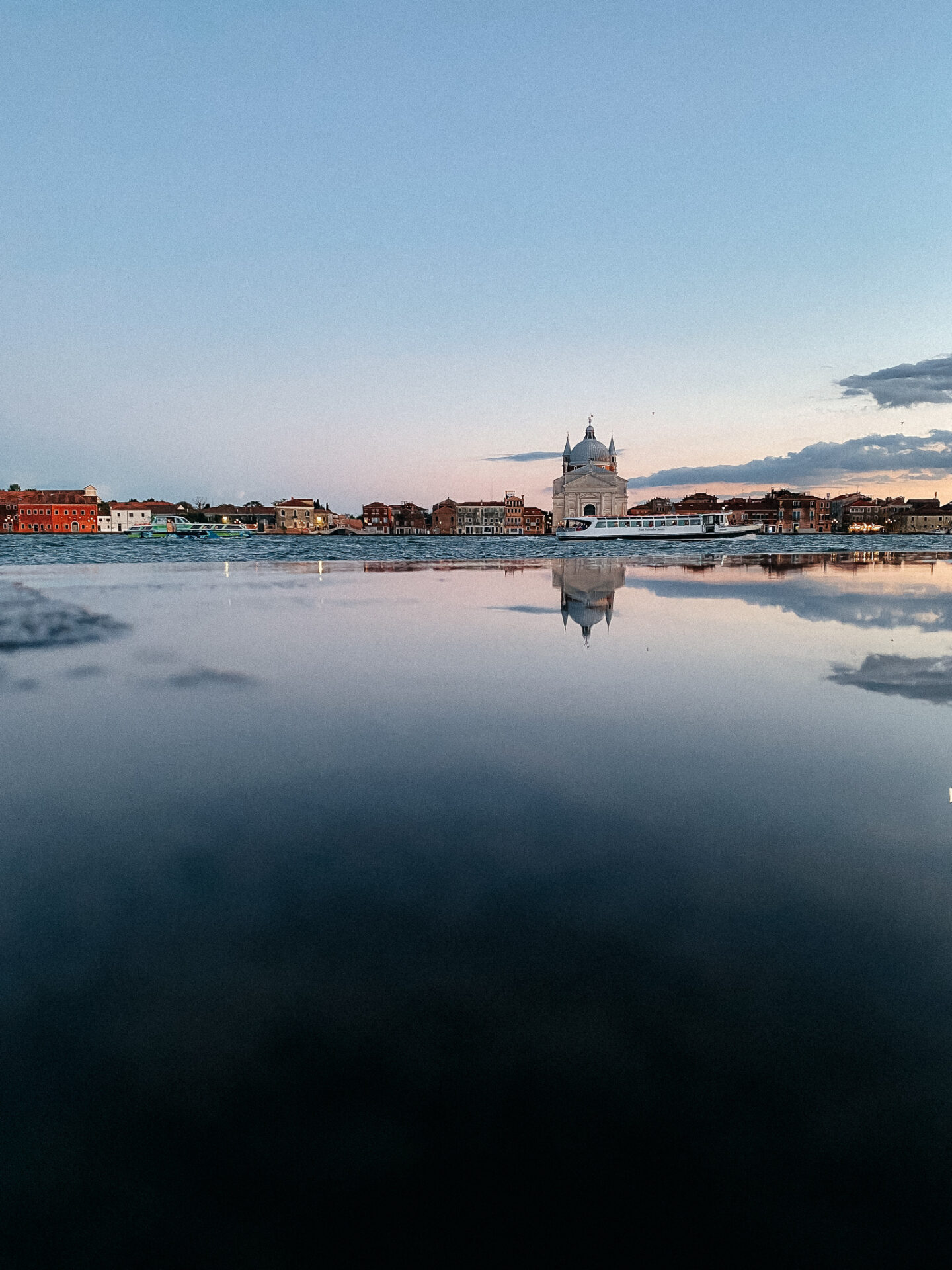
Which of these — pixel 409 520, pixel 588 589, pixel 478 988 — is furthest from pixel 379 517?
pixel 478 988

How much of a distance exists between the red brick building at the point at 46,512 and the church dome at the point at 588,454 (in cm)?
9783

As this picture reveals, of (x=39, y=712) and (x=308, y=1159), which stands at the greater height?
(x=39, y=712)

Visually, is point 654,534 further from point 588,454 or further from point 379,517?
point 379,517

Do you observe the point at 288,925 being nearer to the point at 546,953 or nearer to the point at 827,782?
the point at 546,953

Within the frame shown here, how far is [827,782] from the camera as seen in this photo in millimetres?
4145

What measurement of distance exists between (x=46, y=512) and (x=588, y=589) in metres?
142

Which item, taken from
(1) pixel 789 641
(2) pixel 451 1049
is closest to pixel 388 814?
(2) pixel 451 1049

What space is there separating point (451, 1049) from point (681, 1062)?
70 cm

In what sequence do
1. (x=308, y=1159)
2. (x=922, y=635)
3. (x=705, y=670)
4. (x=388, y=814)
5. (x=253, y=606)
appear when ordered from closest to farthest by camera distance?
1. (x=308, y=1159)
2. (x=388, y=814)
3. (x=705, y=670)
4. (x=922, y=635)
5. (x=253, y=606)

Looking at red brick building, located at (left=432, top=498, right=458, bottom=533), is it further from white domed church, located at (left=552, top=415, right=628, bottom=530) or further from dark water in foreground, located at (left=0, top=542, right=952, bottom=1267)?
dark water in foreground, located at (left=0, top=542, right=952, bottom=1267)

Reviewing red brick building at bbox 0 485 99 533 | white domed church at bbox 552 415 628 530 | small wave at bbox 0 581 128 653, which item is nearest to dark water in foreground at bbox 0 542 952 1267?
small wave at bbox 0 581 128 653

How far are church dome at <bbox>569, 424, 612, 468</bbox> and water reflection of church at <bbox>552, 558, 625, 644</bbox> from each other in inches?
4015

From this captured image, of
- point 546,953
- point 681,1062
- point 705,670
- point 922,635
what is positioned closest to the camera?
point 681,1062

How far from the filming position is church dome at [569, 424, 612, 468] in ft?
431
